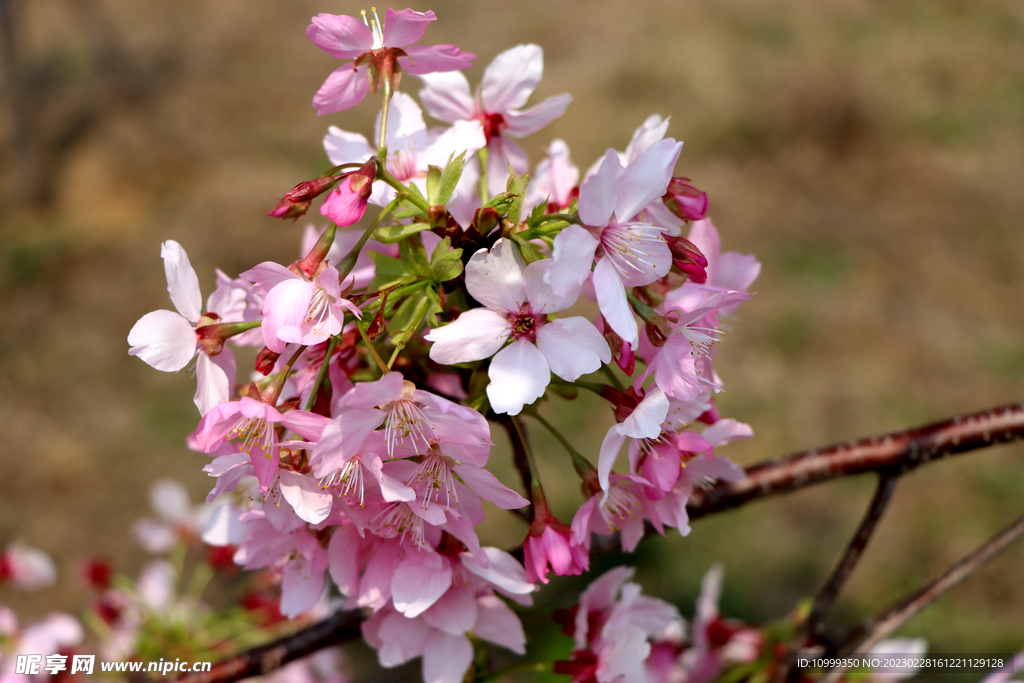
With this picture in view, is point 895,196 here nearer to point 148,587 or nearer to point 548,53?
point 548,53

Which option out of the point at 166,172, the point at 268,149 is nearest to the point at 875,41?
the point at 268,149

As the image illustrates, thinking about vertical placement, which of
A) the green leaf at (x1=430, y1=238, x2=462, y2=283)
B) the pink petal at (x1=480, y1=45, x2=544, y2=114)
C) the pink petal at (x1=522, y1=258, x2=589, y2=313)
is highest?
the pink petal at (x1=480, y1=45, x2=544, y2=114)

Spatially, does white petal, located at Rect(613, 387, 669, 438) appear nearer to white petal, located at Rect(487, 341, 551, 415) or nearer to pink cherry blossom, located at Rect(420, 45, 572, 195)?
white petal, located at Rect(487, 341, 551, 415)

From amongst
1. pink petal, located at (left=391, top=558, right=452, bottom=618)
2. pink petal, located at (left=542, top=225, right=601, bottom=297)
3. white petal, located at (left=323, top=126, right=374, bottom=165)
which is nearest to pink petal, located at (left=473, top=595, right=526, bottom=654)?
pink petal, located at (left=391, top=558, right=452, bottom=618)

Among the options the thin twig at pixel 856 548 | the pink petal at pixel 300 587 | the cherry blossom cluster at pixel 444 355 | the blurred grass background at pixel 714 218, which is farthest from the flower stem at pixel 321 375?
the blurred grass background at pixel 714 218

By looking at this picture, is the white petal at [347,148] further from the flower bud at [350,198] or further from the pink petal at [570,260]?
the pink petal at [570,260]

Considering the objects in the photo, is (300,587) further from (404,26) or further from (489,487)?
(404,26)
